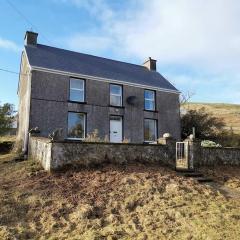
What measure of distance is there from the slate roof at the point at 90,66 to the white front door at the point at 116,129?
288 cm

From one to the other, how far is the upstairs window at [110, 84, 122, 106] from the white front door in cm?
105

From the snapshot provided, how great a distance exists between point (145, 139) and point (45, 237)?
16.2 metres

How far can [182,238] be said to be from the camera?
27.7 ft

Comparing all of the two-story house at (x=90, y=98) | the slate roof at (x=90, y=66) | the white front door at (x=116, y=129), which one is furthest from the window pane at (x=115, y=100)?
the slate roof at (x=90, y=66)

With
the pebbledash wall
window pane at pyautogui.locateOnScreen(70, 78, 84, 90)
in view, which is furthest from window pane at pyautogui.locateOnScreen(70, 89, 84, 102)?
the pebbledash wall

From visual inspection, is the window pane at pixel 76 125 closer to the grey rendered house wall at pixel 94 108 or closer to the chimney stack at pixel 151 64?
the grey rendered house wall at pixel 94 108

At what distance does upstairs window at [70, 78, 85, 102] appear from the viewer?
2170 centimetres

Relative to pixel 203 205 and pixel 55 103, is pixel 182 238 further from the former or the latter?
pixel 55 103

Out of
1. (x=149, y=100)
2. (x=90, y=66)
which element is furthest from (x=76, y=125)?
(x=149, y=100)

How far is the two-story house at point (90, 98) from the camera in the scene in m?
20.5

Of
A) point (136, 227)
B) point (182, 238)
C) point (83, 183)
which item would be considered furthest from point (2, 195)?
point (182, 238)

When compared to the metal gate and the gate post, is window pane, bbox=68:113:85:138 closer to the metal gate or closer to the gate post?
the metal gate

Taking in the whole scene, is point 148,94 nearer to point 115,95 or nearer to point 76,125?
point 115,95

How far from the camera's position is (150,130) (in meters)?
24.6
